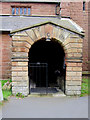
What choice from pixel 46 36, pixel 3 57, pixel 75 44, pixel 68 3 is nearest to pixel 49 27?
pixel 46 36

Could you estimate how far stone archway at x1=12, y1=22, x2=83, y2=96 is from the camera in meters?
6.19

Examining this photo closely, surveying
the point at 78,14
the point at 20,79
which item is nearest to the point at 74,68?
the point at 20,79

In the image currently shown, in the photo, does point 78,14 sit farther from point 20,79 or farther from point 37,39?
point 20,79

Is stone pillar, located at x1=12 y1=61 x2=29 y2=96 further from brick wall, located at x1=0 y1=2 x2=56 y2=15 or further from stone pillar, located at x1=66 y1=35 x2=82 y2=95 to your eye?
brick wall, located at x1=0 y1=2 x2=56 y2=15

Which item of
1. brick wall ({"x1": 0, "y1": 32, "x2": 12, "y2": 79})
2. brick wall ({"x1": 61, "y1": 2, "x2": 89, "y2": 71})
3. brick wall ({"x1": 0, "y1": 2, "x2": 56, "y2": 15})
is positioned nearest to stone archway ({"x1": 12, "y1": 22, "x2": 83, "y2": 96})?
brick wall ({"x1": 0, "y1": 32, "x2": 12, "y2": 79})

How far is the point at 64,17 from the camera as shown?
11.8 metres

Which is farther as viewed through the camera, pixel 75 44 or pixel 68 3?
pixel 68 3

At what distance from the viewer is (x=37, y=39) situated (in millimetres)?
6285

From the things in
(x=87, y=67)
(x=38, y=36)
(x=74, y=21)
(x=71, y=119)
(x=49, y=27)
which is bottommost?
(x=71, y=119)

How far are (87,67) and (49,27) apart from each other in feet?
23.5

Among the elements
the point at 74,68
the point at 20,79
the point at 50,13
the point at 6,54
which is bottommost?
the point at 20,79

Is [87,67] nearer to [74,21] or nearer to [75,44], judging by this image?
[74,21]

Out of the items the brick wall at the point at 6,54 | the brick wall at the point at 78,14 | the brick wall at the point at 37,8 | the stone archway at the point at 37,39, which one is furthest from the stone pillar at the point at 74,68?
the brick wall at the point at 37,8

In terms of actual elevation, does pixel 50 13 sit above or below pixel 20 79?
above
